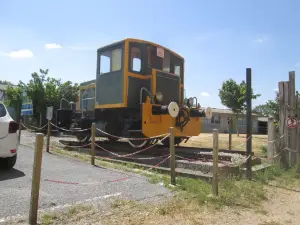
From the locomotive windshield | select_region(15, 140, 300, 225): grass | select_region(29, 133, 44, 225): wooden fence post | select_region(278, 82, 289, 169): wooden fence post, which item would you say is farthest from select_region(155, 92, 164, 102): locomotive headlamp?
select_region(29, 133, 44, 225): wooden fence post

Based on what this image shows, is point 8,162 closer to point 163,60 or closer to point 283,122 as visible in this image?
point 163,60

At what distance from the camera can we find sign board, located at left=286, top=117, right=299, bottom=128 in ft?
26.7

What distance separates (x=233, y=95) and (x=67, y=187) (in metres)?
25.5

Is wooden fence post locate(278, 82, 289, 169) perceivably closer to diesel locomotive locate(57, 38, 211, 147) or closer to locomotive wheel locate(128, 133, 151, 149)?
diesel locomotive locate(57, 38, 211, 147)

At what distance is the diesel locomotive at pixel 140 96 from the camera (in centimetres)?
884

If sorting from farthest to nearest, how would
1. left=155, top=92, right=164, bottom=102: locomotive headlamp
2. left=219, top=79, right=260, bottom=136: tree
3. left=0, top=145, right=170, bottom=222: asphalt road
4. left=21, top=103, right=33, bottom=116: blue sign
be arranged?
left=219, top=79, right=260, bottom=136: tree
left=21, top=103, right=33, bottom=116: blue sign
left=155, top=92, right=164, bottom=102: locomotive headlamp
left=0, top=145, right=170, bottom=222: asphalt road

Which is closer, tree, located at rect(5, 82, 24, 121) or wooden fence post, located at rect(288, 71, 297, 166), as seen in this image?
wooden fence post, located at rect(288, 71, 297, 166)

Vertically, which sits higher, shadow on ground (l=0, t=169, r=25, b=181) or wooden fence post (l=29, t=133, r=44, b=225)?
wooden fence post (l=29, t=133, r=44, b=225)

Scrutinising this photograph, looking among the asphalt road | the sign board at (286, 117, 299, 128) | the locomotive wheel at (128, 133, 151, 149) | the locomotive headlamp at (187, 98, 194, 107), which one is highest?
the locomotive headlamp at (187, 98, 194, 107)

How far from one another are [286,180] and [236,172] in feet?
3.89

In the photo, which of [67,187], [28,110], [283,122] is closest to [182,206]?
[67,187]

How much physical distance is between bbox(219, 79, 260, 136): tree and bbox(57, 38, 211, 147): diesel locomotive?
19.4 metres

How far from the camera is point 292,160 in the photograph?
8.43 m

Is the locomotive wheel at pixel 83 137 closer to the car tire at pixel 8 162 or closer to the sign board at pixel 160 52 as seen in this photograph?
the sign board at pixel 160 52
